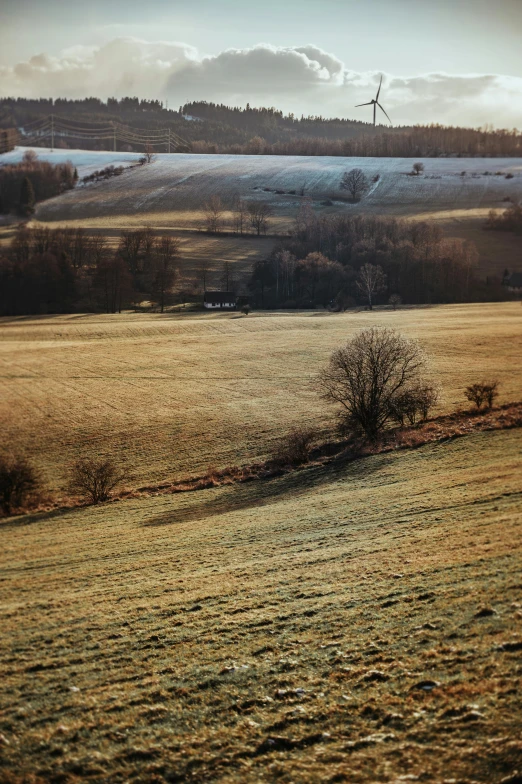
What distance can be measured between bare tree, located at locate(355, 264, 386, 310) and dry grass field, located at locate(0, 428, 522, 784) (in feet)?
255

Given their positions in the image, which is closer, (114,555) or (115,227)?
(114,555)

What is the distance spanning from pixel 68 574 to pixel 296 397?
97.0ft

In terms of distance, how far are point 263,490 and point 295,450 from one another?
4311 millimetres

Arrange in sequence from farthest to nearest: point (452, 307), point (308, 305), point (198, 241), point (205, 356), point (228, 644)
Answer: point (198, 241)
point (308, 305)
point (452, 307)
point (205, 356)
point (228, 644)

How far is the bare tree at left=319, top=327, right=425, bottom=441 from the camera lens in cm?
3838

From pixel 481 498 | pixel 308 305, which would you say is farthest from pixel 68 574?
pixel 308 305

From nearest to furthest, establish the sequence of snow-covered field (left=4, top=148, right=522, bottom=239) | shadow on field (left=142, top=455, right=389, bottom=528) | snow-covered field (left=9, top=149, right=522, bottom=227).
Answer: shadow on field (left=142, top=455, right=389, bottom=528)
snow-covered field (left=4, top=148, right=522, bottom=239)
snow-covered field (left=9, top=149, right=522, bottom=227)

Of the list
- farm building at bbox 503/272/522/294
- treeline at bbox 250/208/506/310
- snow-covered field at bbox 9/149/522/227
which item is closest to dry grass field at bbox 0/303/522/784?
treeline at bbox 250/208/506/310

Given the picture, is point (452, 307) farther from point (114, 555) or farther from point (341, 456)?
point (114, 555)

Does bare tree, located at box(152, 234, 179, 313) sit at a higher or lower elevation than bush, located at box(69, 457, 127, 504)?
higher

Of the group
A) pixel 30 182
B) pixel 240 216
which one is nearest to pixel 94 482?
pixel 240 216

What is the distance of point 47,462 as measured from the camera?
3928 cm

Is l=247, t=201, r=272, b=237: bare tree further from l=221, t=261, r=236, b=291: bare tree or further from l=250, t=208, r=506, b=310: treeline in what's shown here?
l=221, t=261, r=236, b=291: bare tree

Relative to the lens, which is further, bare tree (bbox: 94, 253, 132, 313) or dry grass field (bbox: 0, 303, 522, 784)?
bare tree (bbox: 94, 253, 132, 313)
